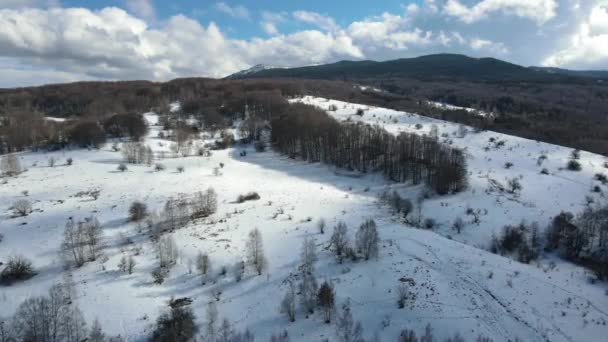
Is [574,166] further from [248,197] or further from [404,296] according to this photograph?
[248,197]

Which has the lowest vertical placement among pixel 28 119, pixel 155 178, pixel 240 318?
pixel 240 318

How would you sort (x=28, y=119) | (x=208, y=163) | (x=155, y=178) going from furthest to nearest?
1. (x=28, y=119)
2. (x=208, y=163)
3. (x=155, y=178)

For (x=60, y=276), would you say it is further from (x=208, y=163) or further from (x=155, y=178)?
(x=208, y=163)

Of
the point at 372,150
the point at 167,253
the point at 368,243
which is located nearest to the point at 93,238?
the point at 167,253

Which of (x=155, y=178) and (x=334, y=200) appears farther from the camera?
(x=155, y=178)

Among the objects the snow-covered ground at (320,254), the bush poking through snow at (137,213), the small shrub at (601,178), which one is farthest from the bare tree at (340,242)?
the small shrub at (601,178)

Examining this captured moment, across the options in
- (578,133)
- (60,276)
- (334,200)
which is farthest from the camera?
(578,133)

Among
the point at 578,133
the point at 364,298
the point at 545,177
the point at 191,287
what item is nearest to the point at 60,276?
the point at 191,287
